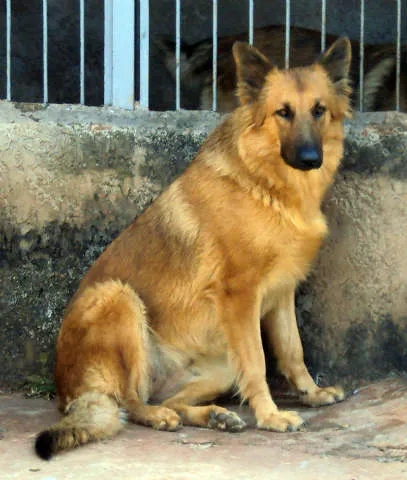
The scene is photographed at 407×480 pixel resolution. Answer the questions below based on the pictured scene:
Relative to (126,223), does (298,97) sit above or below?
above

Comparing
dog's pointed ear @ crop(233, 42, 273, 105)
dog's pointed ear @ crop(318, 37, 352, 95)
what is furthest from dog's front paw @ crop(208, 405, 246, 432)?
dog's pointed ear @ crop(318, 37, 352, 95)

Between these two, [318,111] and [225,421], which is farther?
[318,111]

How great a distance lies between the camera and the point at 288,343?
16.1 feet

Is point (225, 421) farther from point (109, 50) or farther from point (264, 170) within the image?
point (109, 50)

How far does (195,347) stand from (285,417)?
682mm

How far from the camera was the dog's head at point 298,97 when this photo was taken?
4367 millimetres

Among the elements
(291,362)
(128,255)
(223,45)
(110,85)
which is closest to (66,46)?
(223,45)

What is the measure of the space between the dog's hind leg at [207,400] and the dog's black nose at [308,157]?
1.27m

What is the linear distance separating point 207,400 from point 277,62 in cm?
330

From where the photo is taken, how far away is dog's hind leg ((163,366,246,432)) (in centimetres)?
433

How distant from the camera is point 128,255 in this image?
4699 millimetres

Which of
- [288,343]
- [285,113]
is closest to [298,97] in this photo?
[285,113]

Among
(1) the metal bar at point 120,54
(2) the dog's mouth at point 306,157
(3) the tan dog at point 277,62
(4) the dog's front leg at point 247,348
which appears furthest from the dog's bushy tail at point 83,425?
(3) the tan dog at point 277,62

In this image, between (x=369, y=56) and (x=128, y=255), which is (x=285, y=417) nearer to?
(x=128, y=255)
